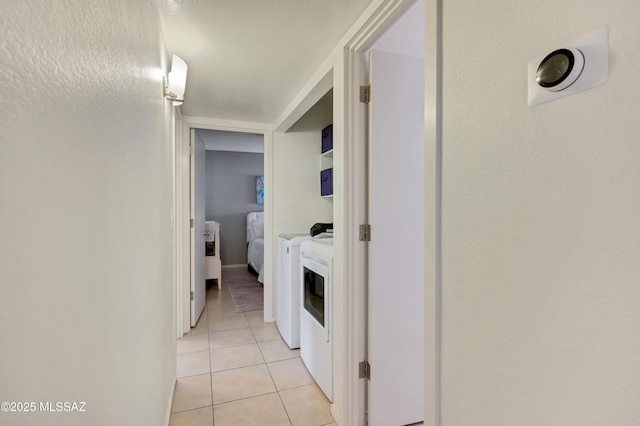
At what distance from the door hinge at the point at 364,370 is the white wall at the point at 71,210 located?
3.43 feet

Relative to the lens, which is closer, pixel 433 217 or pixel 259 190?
pixel 433 217

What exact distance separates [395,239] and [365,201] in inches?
10.1

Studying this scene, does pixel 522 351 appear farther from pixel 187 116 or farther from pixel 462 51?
pixel 187 116

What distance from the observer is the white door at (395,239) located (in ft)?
5.31

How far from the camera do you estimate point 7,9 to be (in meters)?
0.35

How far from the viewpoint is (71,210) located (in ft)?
1.68

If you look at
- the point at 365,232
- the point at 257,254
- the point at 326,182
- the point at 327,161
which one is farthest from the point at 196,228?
the point at 365,232

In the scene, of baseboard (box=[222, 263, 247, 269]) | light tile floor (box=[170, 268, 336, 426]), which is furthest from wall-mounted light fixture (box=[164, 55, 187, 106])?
baseboard (box=[222, 263, 247, 269])

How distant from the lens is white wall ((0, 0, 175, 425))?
37cm

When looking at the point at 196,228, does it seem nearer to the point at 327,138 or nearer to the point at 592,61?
the point at 327,138

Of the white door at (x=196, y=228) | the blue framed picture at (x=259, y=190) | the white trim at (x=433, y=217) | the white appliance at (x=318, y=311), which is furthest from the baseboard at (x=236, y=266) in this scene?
the white trim at (x=433, y=217)

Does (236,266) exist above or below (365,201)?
below

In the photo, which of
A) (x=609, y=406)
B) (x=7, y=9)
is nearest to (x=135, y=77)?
(x=7, y=9)

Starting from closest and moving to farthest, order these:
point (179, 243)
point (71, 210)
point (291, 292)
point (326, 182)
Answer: point (71, 210)
point (291, 292)
point (179, 243)
point (326, 182)
